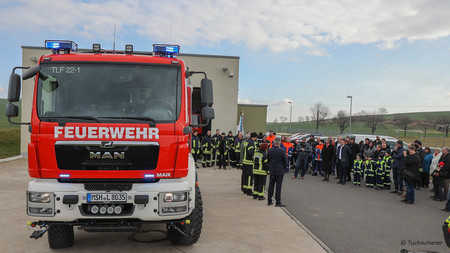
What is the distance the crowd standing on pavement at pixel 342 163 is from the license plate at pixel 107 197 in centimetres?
499

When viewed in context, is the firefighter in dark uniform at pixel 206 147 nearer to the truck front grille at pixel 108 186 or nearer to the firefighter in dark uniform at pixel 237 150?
the firefighter in dark uniform at pixel 237 150

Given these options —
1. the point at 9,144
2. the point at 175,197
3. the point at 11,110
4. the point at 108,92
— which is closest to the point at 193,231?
the point at 175,197

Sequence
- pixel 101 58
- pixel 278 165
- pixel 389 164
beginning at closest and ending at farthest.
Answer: pixel 101 58, pixel 278 165, pixel 389 164

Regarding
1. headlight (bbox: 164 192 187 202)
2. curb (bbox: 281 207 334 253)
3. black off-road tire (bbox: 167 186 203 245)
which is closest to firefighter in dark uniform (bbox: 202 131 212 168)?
curb (bbox: 281 207 334 253)

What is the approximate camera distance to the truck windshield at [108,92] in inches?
183

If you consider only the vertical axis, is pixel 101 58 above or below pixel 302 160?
above

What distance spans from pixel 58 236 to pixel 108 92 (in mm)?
2380

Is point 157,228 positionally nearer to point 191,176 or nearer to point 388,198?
point 191,176

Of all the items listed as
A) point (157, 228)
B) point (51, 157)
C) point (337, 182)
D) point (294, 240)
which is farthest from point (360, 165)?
point (51, 157)

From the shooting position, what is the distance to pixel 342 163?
42.5 ft

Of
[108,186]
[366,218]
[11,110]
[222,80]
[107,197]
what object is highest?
[222,80]

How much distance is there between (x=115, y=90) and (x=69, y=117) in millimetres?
706

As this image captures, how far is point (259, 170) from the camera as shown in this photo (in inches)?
366

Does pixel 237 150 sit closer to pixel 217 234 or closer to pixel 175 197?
pixel 217 234
